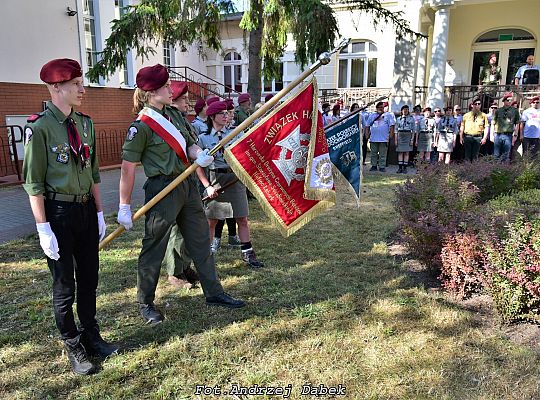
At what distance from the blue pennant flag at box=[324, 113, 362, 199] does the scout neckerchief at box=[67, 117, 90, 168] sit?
245 centimetres

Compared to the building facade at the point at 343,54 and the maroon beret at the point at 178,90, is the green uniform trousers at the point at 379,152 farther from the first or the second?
the maroon beret at the point at 178,90

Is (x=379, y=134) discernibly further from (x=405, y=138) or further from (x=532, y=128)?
(x=532, y=128)

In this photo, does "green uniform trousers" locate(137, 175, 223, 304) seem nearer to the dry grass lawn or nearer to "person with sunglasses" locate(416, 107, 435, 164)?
the dry grass lawn

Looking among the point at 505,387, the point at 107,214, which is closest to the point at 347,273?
the point at 505,387

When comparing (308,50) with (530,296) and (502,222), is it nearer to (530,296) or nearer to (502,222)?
(502,222)

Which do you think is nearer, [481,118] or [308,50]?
[308,50]

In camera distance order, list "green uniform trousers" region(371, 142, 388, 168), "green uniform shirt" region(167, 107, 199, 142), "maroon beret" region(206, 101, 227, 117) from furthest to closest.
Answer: "green uniform trousers" region(371, 142, 388, 168), "maroon beret" region(206, 101, 227, 117), "green uniform shirt" region(167, 107, 199, 142)

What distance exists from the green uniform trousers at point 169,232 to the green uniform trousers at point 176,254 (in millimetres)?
467

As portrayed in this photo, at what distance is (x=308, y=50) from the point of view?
28.9 feet

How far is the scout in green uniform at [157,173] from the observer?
3.41 m

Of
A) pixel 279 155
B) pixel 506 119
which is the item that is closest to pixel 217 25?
pixel 279 155

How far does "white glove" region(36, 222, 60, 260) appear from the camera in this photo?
2.75 meters

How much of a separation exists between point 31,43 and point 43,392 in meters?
11.6

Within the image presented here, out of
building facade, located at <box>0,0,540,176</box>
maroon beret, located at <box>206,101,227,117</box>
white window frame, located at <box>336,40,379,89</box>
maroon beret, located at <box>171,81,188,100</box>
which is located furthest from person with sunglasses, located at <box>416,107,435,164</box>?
maroon beret, located at <box>171,81,188,100</box>
